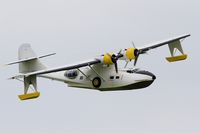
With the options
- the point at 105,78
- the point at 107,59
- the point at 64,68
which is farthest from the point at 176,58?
the point at 64,68

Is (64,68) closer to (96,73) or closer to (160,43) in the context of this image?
(96,73)

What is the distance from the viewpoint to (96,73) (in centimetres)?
8781

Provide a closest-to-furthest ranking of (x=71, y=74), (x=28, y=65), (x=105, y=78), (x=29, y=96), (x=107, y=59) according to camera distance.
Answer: (x=107, y=59)
(x=29, y=96)
(x=105, y=78)
(x=71, y=74)
(x=28, y=65)

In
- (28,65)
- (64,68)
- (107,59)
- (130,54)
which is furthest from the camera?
(28,65)

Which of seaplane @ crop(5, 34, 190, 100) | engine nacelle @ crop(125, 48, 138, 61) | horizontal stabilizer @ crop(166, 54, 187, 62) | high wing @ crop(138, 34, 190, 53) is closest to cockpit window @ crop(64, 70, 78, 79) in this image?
seaplane @ crop(5, 34, 190, 100)

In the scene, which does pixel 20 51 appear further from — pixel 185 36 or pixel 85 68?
pixel 185 36

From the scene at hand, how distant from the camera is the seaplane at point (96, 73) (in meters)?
85.7

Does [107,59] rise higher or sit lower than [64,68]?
higher

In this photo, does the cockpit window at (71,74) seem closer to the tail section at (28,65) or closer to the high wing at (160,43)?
the tail section at (28,65)

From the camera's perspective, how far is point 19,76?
281 feet

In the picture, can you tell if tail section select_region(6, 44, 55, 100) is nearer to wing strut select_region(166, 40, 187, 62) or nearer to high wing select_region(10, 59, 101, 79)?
high wing select_region(10, 59, 101, 79)

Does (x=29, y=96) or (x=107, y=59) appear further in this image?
(x=29, y=96)

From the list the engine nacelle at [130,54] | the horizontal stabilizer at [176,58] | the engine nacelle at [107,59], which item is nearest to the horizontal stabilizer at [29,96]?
the engine nacelle at [107,59]

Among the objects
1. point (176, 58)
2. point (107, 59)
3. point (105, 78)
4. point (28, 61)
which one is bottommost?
point (105, 78)
